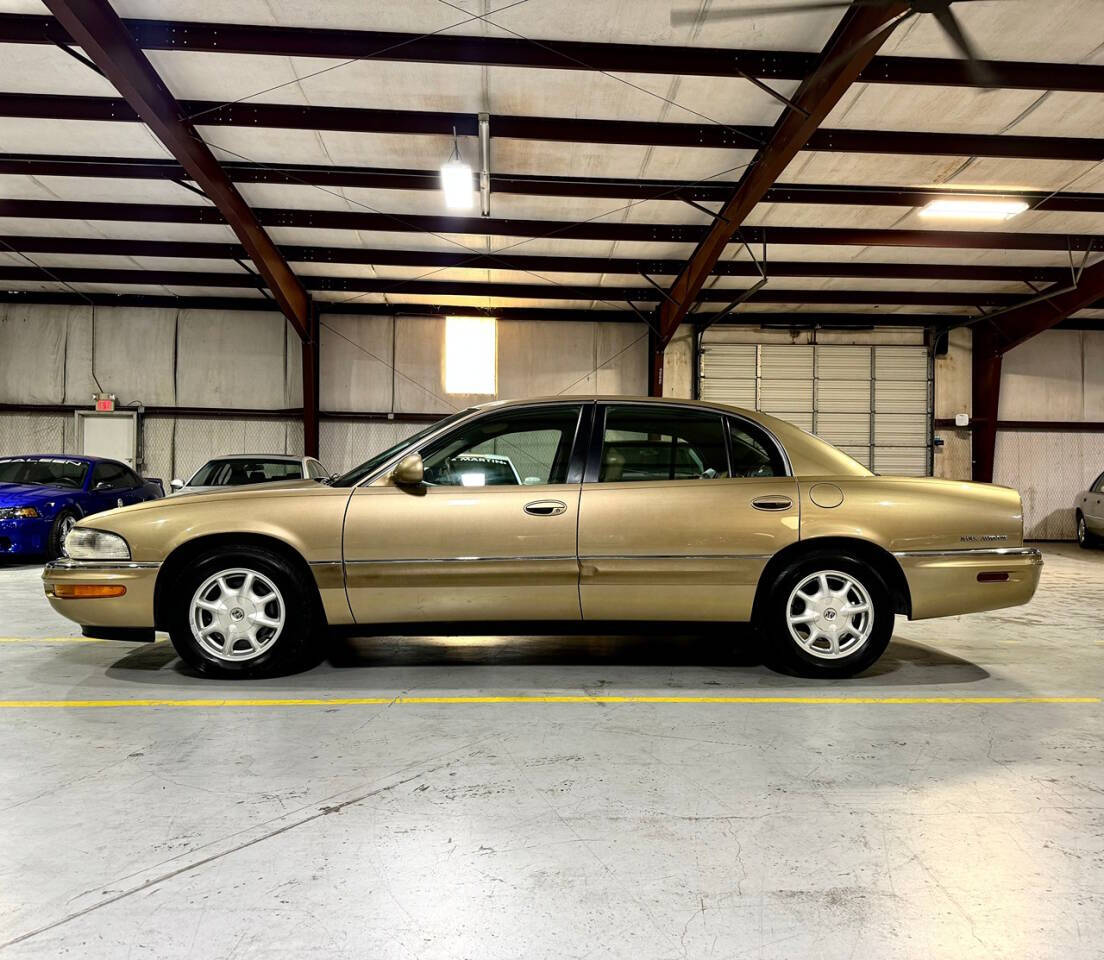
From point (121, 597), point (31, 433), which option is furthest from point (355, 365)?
point (121, 597)

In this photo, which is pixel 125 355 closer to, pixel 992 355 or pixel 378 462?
pixel 378 462

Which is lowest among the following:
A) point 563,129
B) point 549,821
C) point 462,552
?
point 549,821

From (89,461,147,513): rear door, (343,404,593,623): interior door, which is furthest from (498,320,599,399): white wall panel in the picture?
(343,404,593,623): interior door

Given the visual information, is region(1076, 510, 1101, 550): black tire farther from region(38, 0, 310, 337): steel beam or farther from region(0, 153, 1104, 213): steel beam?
region(38, 0, 310, 337): steel beam

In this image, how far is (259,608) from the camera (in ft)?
12.1

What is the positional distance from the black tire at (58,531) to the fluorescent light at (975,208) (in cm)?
1165

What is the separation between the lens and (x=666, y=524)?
3.69m

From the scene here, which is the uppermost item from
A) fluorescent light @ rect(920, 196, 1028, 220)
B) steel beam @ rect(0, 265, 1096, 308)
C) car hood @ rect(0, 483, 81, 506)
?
fluorescent light @ rect(920, 196, 1028, 220)

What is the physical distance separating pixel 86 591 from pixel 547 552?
7.39ft

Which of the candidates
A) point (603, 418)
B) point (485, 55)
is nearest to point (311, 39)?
point (485, 55)

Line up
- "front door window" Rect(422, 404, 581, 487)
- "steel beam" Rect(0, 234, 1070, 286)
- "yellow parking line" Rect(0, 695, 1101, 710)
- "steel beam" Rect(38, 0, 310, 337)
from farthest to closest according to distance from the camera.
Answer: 1. "steel beam" Rect(0, 234, 1070, 286)
2. "steel beam" Rect(38, 0, 310, 337)
3. "front door window" Rect(422, 404, 581, 487)
4. "yellow parking line" Rect(0, 695, 1101, 710)

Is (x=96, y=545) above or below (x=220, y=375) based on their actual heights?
below

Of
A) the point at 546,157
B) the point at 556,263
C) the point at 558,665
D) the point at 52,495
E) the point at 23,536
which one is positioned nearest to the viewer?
the point at 558,665

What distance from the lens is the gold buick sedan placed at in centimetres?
364
